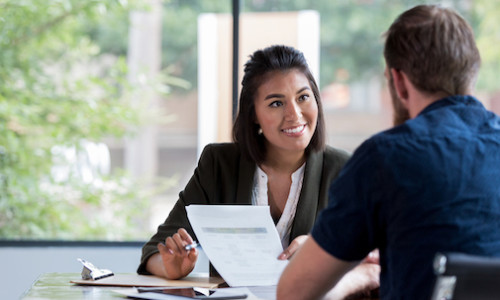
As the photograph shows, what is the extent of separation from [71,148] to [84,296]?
2568 millimetres

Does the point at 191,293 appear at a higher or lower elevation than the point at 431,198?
lower

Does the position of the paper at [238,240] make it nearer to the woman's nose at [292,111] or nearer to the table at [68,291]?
the table at [68,291]

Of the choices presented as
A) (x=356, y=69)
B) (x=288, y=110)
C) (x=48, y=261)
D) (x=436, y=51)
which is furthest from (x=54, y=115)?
(x=436, y=51)

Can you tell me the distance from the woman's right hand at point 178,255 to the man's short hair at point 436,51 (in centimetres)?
84

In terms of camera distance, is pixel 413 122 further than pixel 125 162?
No

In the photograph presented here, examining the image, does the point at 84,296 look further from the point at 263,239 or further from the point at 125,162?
the point at 125,162

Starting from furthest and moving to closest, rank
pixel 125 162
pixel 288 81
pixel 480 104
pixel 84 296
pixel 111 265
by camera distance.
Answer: pixel 125 162 < pixel 111 265 < pixel 288 81 < pixel 84 296 < pixel 480 104

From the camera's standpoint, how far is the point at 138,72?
172 inches

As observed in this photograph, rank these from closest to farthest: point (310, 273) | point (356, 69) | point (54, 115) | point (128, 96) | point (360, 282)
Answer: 1. point (310, 273)
2. point (360, 282)
3. point (54, 115)
4. point (128, 96)
5. point (356, 69)

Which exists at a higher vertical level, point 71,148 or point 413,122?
point 413,122

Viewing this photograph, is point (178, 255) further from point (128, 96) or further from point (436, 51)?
point (128, 96)

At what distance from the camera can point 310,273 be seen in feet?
4.30

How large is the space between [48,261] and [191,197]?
76.2 inches

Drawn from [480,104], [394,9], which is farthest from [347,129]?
[480,104]
